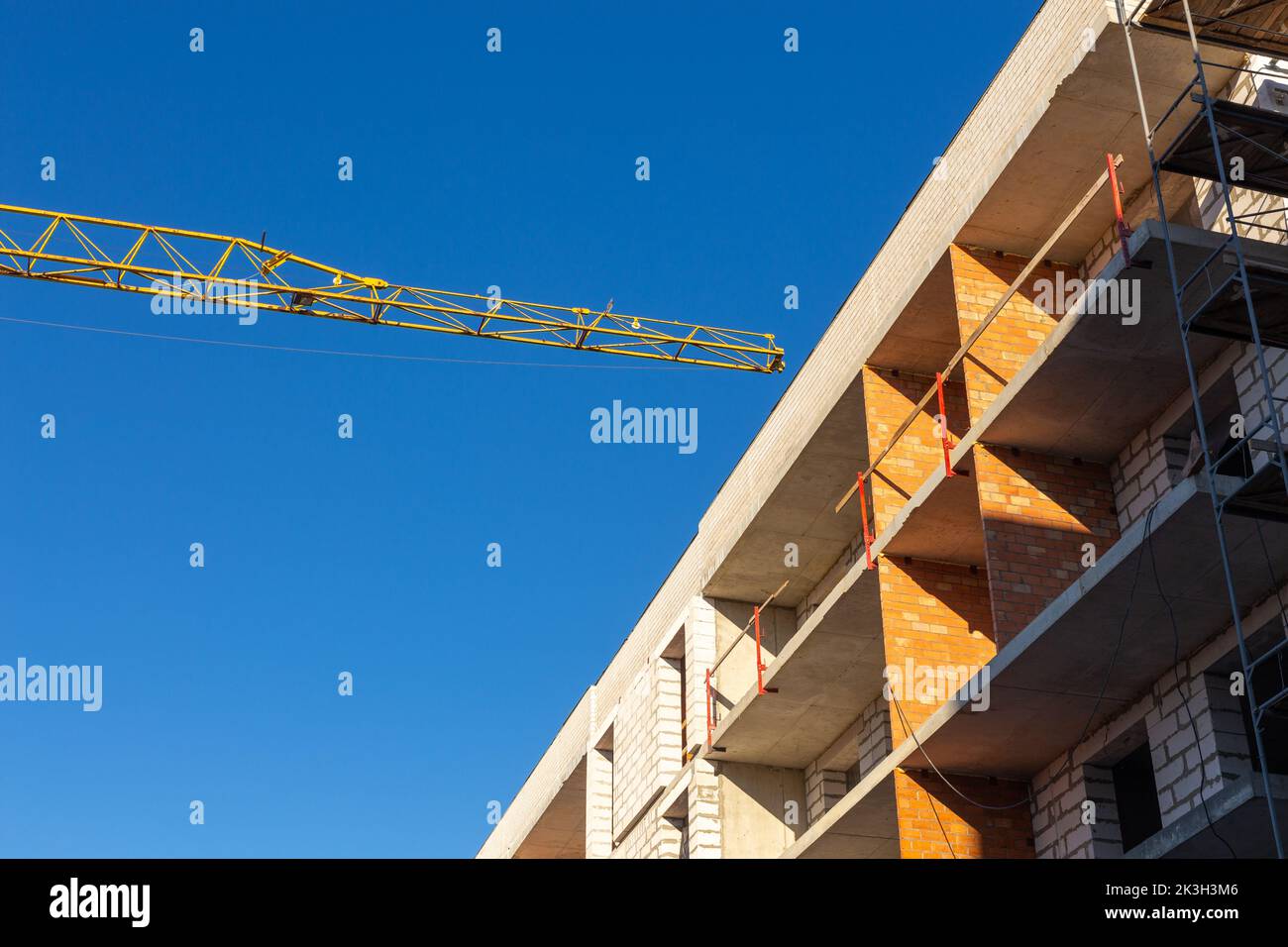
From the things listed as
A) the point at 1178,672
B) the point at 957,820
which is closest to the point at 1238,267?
the point at 1178,672

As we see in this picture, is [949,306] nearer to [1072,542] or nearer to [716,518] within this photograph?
[1072,542]

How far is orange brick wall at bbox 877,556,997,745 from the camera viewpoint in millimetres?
14375

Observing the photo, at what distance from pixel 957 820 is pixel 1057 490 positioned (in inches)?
122

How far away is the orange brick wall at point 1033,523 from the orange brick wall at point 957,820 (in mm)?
1737

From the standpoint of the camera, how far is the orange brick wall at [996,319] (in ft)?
46.0

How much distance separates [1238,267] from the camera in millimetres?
10016

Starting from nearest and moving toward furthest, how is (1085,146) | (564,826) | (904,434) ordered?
(1085,146), (904,434), (564,826)

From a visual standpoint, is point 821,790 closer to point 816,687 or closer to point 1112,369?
point 816,687

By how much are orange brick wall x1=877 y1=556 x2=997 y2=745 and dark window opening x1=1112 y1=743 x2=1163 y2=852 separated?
1.79 meters

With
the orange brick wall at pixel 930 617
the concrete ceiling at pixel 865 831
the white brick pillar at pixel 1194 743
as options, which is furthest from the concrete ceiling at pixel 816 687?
the white brick pillar at pixel 1194 743
